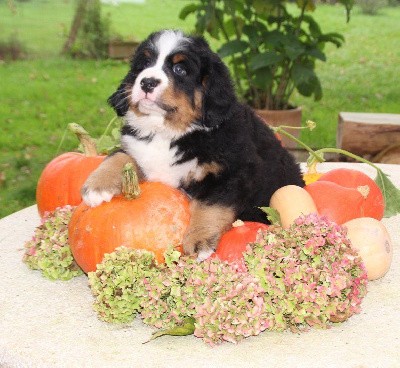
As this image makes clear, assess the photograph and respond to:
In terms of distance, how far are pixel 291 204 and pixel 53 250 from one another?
855 millimetres

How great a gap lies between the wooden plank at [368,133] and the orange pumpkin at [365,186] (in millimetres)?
2661

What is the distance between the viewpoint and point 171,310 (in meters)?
2.07

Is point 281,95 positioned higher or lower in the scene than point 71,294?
lower

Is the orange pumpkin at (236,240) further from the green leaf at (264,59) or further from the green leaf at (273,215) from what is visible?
the green leaf at (264,59)

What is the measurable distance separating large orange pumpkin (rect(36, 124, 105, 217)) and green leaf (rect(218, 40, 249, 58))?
3.67m

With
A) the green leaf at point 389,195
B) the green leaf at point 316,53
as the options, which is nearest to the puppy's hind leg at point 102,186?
the green leaf at point 389,195

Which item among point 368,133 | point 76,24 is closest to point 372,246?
point 368,133

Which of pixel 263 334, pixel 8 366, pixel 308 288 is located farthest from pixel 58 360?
pixel 308 288

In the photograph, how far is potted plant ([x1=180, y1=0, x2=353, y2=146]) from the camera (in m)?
6.52

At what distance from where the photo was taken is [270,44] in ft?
21.6

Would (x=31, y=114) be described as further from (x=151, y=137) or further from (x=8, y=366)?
(x=8, y=366)

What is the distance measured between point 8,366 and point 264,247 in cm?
81

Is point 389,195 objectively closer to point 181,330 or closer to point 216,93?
point 216,93

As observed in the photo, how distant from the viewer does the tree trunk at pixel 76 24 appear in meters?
11.4
